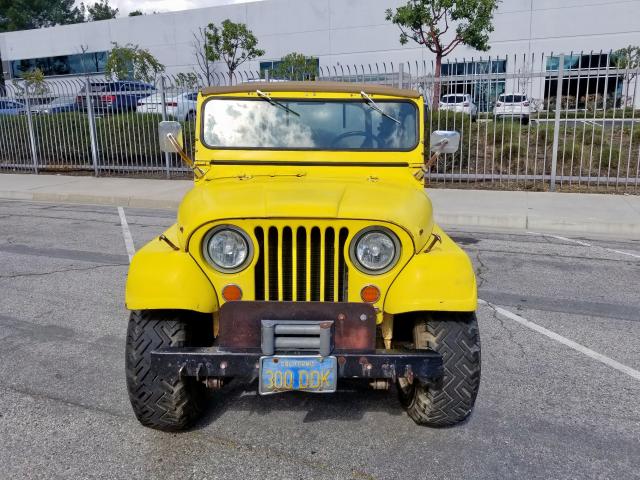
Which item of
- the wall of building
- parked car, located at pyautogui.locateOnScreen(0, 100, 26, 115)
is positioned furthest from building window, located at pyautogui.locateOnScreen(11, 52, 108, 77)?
parked car, located at pyautogui.locateOnScreen(0, 100, 26, 115)

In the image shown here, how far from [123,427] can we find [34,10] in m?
79.5

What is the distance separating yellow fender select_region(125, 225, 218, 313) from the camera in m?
2.90

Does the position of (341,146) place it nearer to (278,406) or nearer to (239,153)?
(239,153)

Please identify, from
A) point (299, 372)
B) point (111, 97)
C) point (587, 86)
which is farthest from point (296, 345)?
point (111, 97)

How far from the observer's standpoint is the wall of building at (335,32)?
3088 cm

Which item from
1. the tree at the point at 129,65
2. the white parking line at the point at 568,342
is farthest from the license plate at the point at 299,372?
the tree at the point at 129,65

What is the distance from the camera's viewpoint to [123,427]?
11.0 feet

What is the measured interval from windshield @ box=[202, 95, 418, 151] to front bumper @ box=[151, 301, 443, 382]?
161cm

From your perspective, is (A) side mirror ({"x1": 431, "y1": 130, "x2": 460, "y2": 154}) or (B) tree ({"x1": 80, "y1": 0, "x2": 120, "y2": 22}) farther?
(B) tree ({"x1": 80, "y1": 0, "x2": 120, "y2": 22})

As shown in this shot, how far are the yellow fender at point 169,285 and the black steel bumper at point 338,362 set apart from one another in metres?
0.25

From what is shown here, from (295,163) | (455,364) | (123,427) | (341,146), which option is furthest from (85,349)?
(455,364)

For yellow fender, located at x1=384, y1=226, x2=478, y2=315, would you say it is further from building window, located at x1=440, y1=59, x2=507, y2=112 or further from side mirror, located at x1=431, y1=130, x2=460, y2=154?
building window, located at x1=440, y1=59, x2=507, y2=112

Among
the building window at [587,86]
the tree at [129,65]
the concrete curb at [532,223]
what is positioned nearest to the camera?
the concrete curb at [532,223]

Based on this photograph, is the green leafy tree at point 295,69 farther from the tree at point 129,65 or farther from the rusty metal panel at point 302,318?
the rusty metal panel at point 302,318
